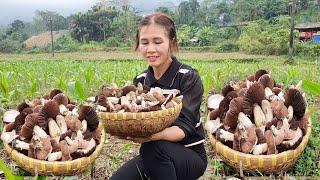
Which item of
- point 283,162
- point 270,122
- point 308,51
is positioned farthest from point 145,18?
point 308,51

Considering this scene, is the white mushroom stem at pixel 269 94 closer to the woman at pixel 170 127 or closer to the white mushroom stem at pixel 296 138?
the white mushroom stem at pixel 296 138

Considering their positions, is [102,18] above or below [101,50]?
above

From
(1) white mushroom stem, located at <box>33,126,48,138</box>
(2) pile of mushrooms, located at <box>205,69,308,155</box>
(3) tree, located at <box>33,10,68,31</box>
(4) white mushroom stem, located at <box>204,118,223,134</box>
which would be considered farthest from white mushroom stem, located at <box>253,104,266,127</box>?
Answer: (3) tree, located at <box>33,10,68,31</box>

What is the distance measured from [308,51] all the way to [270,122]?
2145 cm

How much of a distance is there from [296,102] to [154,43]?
0.91m

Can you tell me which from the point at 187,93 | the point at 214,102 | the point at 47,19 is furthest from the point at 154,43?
the point at 47,19

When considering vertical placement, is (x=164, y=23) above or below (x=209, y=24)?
above

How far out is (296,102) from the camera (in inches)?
94.3

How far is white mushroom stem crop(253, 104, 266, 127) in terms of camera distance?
2.29 m

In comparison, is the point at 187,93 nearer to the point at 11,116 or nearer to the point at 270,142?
the point at 270,142

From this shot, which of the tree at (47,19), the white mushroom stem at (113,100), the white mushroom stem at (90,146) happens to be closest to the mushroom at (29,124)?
the white mushroom stem at (90,146)

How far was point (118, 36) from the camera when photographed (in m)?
35.8

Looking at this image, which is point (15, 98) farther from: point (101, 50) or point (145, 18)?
point (101, 50)

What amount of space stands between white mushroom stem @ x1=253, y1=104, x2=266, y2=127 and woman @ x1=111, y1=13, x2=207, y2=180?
33 centimetres
